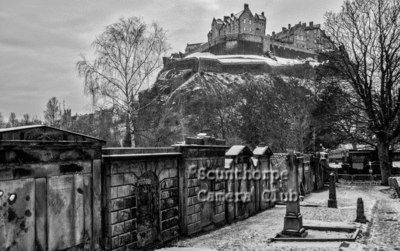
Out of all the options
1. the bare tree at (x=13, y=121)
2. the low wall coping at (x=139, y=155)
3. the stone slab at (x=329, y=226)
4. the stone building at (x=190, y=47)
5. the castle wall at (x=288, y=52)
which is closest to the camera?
the low wall coping at (x=139, y=155)

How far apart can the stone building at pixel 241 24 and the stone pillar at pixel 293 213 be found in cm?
9245

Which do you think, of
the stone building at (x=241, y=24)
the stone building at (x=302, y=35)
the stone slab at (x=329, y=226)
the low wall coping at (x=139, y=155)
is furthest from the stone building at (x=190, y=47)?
the low wall coping at (x=139, y=155)

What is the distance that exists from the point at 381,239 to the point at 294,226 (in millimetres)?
2413

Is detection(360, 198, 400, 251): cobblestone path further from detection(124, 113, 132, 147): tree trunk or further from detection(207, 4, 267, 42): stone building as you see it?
detection(207, 4, 267, 42): stone building

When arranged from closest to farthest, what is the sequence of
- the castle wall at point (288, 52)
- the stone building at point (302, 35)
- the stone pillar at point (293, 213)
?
the stone pillar at point (293, 213)
the castle wall at point (288, 52)
the stone building at point (302, 35)

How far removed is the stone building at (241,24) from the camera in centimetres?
10014

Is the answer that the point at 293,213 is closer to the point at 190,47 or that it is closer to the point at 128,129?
the point at 128,129

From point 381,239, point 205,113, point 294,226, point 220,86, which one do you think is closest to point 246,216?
point 294,226

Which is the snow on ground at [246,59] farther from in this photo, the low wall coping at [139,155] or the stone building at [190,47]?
the low wall coping at [139,155]

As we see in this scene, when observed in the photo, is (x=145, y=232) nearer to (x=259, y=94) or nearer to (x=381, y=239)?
(x=381, y=239)

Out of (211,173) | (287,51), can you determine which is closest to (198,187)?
(211,173)

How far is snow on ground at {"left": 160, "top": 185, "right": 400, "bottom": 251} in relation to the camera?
9938 millimetres

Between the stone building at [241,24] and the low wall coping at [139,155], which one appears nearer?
the low wall coping at [139,155]

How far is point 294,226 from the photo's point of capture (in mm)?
11133
